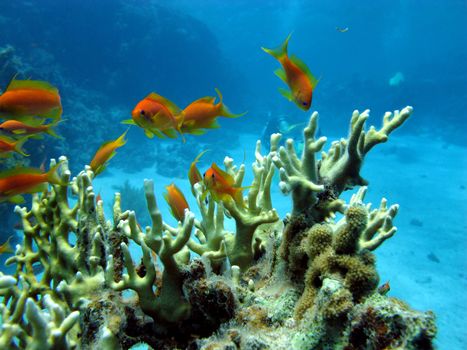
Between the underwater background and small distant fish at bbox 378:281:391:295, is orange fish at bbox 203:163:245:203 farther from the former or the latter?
the underwater background

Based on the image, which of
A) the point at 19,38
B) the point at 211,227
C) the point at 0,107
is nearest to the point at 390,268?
the point at 211,227

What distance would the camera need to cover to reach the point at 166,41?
29.0m

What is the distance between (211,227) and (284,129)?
13.0 meters

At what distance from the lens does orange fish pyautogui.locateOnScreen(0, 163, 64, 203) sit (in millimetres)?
2260

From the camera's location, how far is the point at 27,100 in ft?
8.87

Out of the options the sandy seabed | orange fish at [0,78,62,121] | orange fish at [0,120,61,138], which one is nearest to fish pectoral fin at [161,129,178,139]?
orange fish at [0,78,62,121]

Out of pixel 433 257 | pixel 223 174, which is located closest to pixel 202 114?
pixel 223 174

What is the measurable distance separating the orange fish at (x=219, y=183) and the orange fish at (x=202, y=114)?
2.47 feet

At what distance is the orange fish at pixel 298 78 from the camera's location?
2.59 metres

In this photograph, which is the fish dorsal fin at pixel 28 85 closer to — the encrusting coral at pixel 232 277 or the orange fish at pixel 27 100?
the orange fish at pixel 27 100

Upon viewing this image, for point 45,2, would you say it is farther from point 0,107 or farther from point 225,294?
point 225,294

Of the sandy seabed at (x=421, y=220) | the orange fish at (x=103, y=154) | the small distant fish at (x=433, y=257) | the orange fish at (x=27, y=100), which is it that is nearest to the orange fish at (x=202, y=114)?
the orange fish at (x=103, y=154)

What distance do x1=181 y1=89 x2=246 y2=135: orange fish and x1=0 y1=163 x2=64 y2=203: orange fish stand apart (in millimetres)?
1154

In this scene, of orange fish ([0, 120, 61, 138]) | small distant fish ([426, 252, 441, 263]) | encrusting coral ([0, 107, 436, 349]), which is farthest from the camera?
small distant fish ([426, 252, 441, 263])
